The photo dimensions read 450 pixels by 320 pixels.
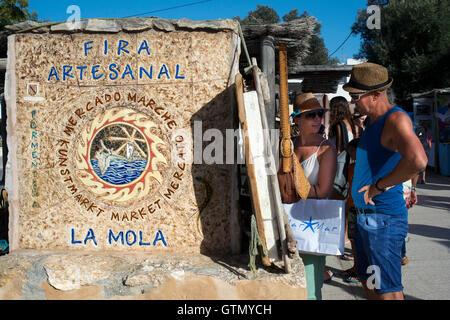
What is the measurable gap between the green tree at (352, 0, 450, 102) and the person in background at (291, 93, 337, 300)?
1568 centimetres

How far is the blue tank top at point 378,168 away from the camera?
2150 mm

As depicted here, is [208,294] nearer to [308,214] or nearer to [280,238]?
[280,238]

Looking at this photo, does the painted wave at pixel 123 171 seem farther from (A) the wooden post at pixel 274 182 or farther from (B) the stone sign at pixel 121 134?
(A) the wooden post at pixel 274 182

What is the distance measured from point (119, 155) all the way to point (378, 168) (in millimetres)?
1899

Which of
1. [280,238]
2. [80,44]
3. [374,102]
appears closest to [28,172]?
[80,44]

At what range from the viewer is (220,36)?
8.64ft

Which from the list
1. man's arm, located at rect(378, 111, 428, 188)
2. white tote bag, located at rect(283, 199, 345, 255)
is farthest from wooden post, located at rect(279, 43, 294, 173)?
man's arm, located at rect(378, 111, 428, 188)

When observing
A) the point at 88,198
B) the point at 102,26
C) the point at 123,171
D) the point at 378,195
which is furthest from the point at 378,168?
the point at 102,26

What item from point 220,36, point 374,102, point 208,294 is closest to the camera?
point 374,102

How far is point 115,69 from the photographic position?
2.72 m

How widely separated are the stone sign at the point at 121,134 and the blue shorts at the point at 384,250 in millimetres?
996

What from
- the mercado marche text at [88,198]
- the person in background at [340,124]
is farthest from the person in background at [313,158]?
the mercado marche text at [88,198]

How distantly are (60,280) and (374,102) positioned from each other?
2.52m

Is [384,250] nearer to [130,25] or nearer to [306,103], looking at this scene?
[306,103]
